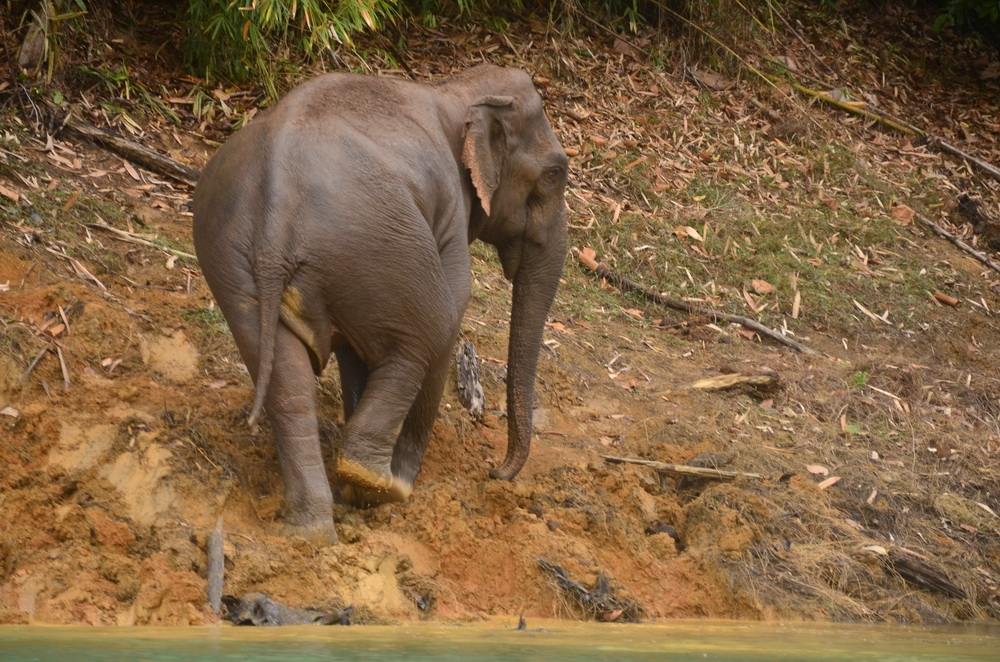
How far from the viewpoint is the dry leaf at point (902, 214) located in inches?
560

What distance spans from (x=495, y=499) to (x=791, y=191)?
7.18 meters

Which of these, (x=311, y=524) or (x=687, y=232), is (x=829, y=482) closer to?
(x=311, y=524)

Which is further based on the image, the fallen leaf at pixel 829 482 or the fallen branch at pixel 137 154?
the fallen branch at pixel 137 154

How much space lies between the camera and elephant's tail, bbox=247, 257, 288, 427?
6.46 metres

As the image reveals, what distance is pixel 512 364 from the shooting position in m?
8.27

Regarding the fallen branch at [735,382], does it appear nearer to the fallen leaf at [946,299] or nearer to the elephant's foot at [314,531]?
the fallen leaf at [946,299]

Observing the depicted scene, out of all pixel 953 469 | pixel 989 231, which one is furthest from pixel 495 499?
pixel 989 231

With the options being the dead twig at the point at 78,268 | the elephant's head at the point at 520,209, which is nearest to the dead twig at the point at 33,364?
the dead twig at the point at 78,268

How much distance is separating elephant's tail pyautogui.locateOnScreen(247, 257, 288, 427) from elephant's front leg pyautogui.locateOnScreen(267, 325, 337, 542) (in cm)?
13

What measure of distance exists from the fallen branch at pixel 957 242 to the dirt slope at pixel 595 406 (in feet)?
0.36

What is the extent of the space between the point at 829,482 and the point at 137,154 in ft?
16.2

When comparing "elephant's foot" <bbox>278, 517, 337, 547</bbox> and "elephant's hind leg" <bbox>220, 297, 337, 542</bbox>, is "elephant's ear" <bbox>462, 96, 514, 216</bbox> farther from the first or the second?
"elephant's foot" <bbox>278, 517, 337, 547</bbox>

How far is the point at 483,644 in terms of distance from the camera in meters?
5.75

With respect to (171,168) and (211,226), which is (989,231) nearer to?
(171,168)
